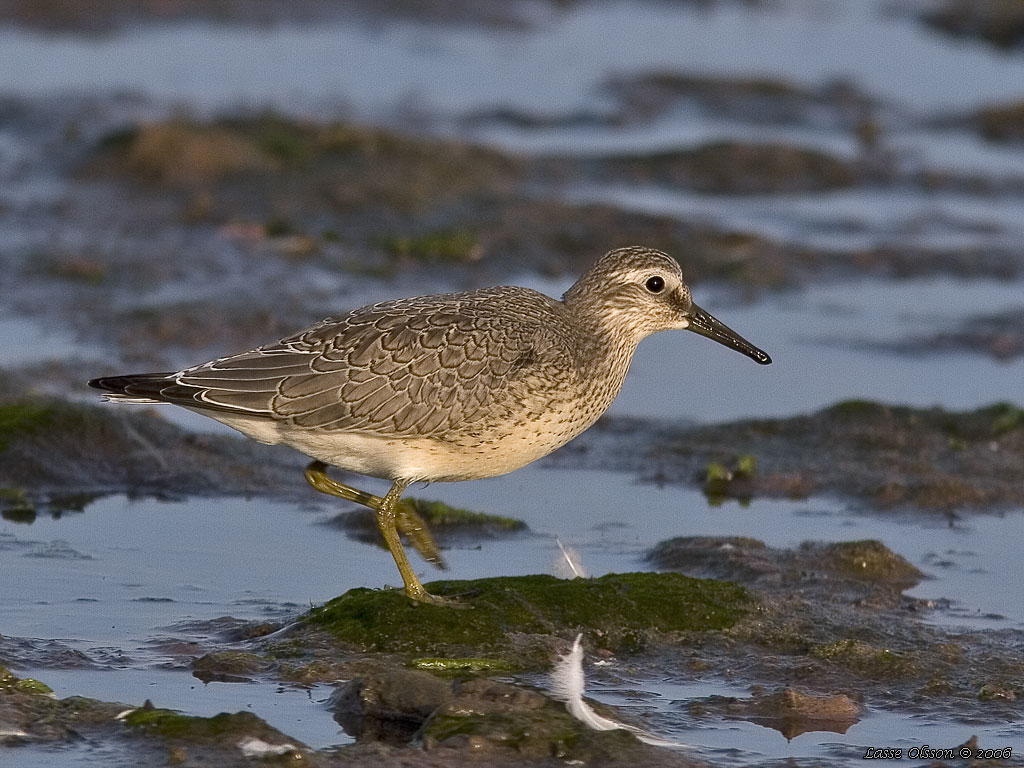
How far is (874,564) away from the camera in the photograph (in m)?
9.38

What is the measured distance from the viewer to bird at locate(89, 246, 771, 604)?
8.43m

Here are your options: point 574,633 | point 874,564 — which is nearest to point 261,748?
point 574,633

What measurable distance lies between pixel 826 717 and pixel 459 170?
433 inches

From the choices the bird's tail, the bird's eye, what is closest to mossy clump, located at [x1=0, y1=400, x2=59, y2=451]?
the bird's tail

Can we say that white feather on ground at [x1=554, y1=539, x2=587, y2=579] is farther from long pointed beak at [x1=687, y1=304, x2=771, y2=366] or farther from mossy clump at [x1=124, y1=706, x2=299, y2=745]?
mossy clump at [x1=124, y1=706, x2=299, y2=745]

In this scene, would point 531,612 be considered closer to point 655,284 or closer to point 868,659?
point 868,659

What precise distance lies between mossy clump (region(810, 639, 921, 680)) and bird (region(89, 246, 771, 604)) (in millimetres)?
1640

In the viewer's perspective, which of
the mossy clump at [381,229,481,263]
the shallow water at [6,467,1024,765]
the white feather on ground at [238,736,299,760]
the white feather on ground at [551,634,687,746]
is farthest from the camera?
the mossy clump at [381,229,481,263]

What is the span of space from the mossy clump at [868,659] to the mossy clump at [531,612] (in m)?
0.50

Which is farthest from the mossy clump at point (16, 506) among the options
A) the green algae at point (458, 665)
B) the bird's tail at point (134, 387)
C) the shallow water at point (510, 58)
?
the shallow water at point (510, 58)

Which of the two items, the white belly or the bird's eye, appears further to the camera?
the bird's eye

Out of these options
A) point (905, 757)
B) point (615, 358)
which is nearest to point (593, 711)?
point (905, 757)

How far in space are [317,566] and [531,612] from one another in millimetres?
1576

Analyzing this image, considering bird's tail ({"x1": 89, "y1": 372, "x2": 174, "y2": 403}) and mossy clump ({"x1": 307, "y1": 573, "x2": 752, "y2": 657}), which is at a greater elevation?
bird's tail ({"x1": 89, "y1": 372, "x2": 174, "y2": 403})
